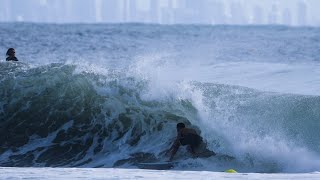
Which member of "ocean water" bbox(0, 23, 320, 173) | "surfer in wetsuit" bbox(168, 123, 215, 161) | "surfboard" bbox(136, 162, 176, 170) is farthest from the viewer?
"ocean water" bbox(0, 23, 320, 173)

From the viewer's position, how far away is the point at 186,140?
1470 centimetres

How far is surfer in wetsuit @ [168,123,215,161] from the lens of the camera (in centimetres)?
1462

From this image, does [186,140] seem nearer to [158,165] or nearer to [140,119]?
[158,165]

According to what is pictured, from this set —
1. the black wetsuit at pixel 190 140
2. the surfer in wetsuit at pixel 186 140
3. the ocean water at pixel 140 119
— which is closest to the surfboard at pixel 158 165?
the ocean water at pixel 140 119

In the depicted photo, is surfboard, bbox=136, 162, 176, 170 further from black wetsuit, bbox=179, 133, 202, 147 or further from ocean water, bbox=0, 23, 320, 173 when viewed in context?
black wetsuit, bbox=179, 133, 202, 147

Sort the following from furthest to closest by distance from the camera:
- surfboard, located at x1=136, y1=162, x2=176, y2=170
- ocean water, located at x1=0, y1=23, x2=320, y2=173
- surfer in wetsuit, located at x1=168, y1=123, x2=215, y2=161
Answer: ocean water, located at x1=0, y1=23, x2=320, y2=173, surfer in wetsuit, located at x1=168, y1=123, x2=215, y2=161, surfboard, located at x1=136, y1=162, x2=176, y2=170

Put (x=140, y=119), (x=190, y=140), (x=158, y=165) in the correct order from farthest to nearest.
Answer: (x=140, y=119), (x=190, y=140), (x=158, y=165)

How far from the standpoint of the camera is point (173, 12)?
112m

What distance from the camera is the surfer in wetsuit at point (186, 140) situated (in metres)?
14.6

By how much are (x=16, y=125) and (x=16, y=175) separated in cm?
650

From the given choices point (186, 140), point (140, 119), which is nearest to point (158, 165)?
point (186, 140)

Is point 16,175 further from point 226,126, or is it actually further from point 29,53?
point 29,53

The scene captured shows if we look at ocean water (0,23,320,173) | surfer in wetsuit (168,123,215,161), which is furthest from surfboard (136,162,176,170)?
surfer in wetsuit (168,123,215,161)

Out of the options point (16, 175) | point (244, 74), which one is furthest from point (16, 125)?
point (244, 74)
